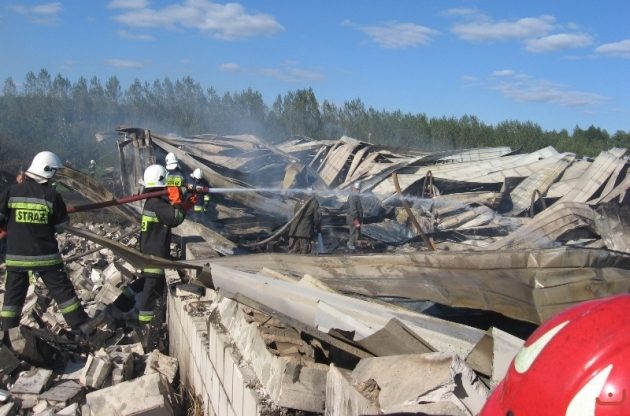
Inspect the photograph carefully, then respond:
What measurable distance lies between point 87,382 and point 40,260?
122cm

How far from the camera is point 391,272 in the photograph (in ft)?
10.8

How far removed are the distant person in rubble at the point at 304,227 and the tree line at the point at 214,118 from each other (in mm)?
18771

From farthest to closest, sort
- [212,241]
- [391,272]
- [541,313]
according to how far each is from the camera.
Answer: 1. [212,241]
2. [391,272]
3. [541,313]

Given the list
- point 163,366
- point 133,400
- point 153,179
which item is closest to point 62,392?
point 163,366

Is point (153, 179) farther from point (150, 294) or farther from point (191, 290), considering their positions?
point (191, 290)

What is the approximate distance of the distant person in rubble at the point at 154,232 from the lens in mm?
5336

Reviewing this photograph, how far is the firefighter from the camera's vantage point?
502cm

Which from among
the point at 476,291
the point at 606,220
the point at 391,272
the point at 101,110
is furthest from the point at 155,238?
the point at 101,110

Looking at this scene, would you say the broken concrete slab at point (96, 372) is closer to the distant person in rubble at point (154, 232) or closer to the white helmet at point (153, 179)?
the distant person in rubble at point (154, 232)

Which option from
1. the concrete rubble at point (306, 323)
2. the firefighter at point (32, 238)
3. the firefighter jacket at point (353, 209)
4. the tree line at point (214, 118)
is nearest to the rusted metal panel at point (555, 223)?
the concrete rubble at point (306, 323)

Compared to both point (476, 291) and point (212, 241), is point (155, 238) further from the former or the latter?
point (476, 291)

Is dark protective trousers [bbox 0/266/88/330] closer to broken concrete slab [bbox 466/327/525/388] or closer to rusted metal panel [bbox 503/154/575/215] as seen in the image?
broken concrete slab [bbox 466/327/525/388]

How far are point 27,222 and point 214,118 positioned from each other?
27.6m

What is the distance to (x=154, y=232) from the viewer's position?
5.54 meters
